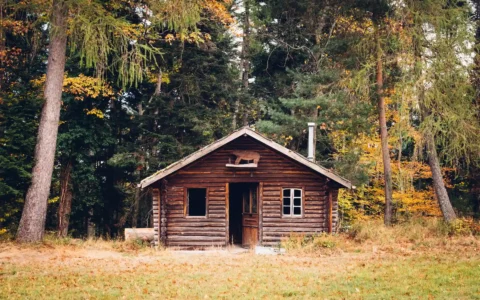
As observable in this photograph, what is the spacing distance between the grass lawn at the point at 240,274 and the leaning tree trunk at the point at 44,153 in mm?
978

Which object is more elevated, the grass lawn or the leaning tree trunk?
the leaning tree trunk

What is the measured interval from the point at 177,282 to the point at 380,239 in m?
9.75

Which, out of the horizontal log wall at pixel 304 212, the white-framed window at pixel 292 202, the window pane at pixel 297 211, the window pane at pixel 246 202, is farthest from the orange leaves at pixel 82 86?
the window pane at pixel 297 211

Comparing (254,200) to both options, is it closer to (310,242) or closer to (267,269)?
(310,242)

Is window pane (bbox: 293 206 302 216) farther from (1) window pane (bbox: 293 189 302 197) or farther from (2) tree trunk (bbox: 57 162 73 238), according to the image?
(2) tree trunk (bbox: 57 162 73 238)

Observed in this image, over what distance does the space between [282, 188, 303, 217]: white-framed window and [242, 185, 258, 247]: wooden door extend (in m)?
1.17

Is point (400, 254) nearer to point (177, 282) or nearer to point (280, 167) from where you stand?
point (280, 167)

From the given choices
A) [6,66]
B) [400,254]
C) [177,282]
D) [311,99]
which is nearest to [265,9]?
[311,99]

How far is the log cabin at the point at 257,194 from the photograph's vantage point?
20672 mm

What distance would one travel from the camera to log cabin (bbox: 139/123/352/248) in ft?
67.8

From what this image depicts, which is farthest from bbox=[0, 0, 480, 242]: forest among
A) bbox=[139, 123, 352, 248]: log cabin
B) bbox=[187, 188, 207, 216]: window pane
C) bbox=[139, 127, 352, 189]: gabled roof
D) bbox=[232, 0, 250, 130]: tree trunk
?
bbox=[139, 123, 352, 248]: log cabin

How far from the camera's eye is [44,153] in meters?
18.3

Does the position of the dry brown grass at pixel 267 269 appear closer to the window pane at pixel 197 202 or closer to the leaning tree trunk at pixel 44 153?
the leaning tree trunk at pixel 44 153

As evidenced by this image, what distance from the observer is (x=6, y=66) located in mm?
24984
